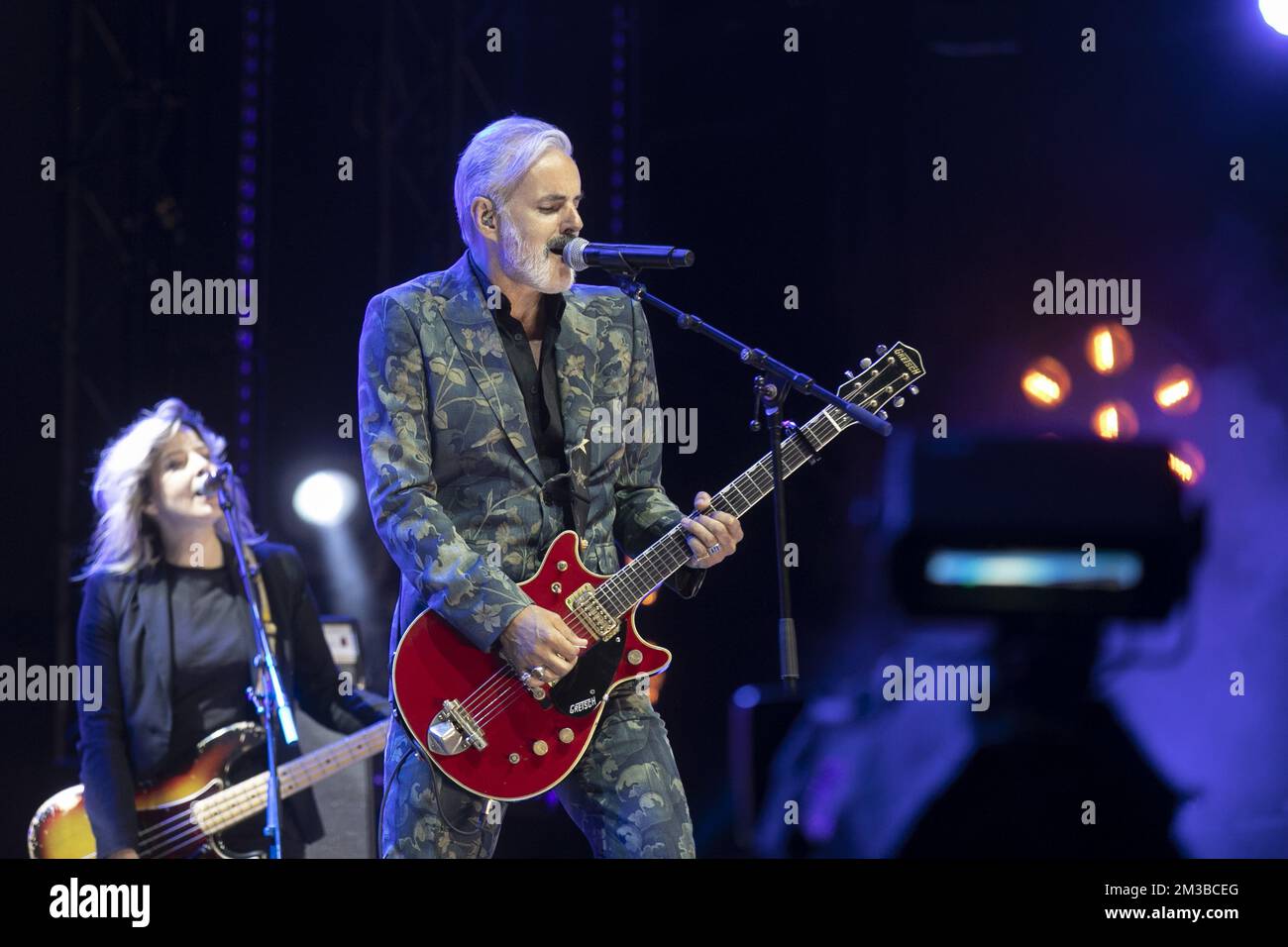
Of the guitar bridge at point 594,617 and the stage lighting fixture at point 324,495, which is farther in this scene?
the stage lighting fixture at point 324,495

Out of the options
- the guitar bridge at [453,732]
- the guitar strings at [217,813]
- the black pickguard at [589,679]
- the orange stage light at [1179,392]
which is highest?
the orange stage light at [1179,392]

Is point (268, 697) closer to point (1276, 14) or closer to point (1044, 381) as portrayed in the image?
point (1044, 381)

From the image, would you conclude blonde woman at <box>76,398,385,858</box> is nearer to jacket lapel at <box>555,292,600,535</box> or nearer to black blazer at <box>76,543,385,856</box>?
black blazer at <box>76,543,385,856</box>

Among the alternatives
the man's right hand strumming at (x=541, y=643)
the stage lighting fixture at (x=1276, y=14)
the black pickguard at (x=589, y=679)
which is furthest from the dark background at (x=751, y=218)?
the man's right hand strumming at (x=541, y=643)

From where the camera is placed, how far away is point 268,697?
447cm

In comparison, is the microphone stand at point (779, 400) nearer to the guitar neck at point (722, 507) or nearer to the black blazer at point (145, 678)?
the guitar neck at point (722, 507)

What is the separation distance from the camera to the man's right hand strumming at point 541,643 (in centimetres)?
317

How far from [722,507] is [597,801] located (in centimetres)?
78

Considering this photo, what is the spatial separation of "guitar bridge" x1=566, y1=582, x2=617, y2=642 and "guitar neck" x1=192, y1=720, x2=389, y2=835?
1.68m

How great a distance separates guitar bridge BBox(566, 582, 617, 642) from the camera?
331 cm

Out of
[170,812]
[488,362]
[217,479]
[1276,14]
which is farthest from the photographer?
[1276,14]

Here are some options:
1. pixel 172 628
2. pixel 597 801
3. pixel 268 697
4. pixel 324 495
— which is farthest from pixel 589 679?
pixel 324 495

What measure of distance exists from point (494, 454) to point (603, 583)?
38cm
